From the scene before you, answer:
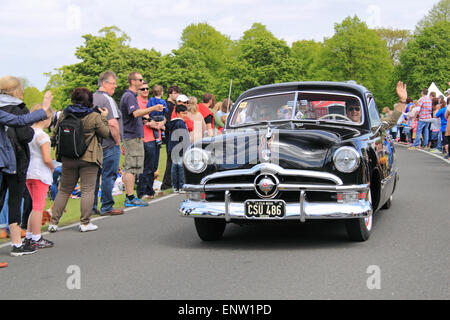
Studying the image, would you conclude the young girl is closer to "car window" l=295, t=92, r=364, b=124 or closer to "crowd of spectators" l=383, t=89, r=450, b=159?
"car window" l=295, t=92, r=364, b=124

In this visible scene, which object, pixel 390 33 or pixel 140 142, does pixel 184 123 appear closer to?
pixel 140 142

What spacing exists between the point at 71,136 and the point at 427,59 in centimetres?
6578

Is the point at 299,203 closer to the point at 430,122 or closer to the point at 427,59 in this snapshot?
the point at 430,122

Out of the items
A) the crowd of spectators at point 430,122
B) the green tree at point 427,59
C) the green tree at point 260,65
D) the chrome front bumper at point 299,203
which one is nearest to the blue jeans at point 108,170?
the chrome front bumper at point 299,203

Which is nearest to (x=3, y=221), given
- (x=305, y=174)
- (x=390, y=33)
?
(x=305, y=174)

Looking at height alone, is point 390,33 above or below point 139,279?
above

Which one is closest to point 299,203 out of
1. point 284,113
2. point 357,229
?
point 357,229

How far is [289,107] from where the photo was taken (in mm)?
7684

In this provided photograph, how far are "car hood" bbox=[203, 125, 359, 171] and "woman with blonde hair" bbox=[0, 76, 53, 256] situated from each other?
1.91 meters

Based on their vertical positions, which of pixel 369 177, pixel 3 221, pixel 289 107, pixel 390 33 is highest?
pixel 390 33

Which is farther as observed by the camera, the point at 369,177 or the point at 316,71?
the point at 316,71

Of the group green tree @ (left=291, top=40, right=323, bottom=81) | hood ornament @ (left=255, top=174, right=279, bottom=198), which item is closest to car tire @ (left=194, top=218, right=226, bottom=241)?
hood ornament @ (left=255, top=174, right=279, bottom=198)
